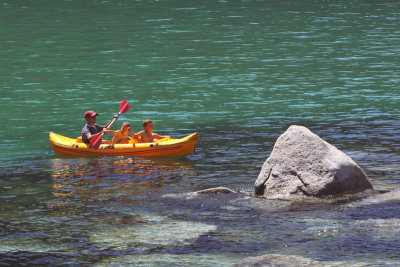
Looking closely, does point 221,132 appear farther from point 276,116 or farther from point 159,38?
point 159,38

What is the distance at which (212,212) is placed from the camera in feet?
46.0

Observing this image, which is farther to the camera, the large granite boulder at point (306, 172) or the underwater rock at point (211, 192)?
the underwater rock at point (211, 192)

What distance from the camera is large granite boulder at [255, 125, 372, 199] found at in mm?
14633

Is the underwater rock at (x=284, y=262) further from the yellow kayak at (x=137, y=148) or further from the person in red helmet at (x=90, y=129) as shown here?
the person in red helmet at (x=90, y=129)

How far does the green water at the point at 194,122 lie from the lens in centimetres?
1241

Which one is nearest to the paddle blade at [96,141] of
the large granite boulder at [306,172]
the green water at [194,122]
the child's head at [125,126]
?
the green water at [194,122]

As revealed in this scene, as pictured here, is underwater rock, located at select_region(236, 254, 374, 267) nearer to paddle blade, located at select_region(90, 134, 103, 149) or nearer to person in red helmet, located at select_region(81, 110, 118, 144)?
paddle blade, located at select_region(90, 134, 103, 149)

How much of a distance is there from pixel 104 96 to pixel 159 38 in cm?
1531

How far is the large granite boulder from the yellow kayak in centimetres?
443

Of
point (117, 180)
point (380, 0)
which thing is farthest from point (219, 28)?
point (117, 180)

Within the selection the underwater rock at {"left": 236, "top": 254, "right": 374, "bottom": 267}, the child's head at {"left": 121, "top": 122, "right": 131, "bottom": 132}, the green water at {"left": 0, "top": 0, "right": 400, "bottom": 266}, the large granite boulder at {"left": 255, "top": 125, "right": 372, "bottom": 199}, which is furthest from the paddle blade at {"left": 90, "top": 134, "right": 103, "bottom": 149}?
the underwater rock at {"left": 236, "top": 254, "right": 374, "bottom": 267}

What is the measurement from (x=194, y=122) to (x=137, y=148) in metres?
4.51

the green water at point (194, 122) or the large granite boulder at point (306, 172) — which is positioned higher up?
the large granite boulder at point (306, 172)

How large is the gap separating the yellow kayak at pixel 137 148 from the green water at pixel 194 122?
11.6 inches
